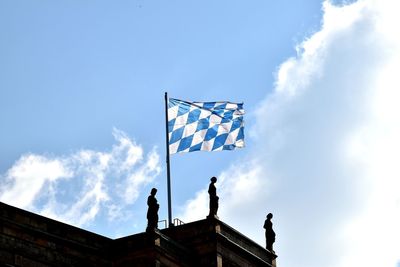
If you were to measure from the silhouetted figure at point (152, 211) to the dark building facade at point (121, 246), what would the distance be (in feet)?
1.32

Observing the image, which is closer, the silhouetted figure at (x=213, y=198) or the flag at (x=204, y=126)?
the silhouetted figure at (x=213, y=198)

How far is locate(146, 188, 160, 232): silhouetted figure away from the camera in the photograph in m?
44.1

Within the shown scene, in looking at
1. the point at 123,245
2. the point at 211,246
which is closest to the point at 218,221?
the point at 211,246

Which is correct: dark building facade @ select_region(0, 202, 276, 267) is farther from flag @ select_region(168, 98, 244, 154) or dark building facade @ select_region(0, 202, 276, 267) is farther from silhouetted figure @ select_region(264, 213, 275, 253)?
flag @ select_region(168, 98, 244, 154)

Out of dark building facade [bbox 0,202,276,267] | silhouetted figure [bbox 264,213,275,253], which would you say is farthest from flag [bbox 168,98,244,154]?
dark building facade [bbox 0,202,276,267]

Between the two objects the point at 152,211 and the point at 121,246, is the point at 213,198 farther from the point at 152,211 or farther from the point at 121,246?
the point at 121,246

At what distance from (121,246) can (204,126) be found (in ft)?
33.3

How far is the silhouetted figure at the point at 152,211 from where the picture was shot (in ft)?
145

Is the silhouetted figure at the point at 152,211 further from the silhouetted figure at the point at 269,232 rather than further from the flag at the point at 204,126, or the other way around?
the silhouetted figure at the point at 269,232

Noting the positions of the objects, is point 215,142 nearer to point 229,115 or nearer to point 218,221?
point 229,115

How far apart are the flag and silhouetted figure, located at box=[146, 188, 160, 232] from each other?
6.53 metres

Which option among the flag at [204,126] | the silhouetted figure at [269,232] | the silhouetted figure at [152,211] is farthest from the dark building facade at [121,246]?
the flag at [204,126]

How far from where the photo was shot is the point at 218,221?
46375mm

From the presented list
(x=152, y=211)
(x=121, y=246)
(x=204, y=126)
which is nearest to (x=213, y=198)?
(x=152, y=211)
